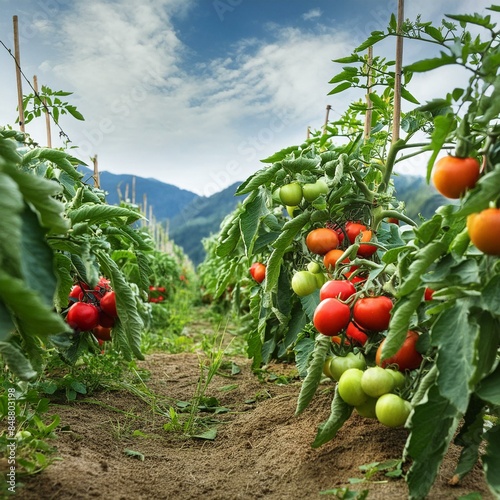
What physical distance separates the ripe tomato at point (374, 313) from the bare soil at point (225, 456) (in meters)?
0.39

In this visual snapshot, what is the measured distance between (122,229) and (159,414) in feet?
3.32

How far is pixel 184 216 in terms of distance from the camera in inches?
773

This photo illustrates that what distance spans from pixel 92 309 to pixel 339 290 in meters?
1.02

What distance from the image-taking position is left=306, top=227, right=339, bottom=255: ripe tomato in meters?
2.12

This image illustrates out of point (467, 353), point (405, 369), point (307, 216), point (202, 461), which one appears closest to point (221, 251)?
point (307, 216)

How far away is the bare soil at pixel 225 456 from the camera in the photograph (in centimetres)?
155

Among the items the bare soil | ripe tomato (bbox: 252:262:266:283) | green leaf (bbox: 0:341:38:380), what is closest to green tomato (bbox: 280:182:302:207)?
ripe tomato (bbox: 252:262:266:283)

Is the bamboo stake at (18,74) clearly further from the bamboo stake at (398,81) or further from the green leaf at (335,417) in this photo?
the green leaf at (335,417)

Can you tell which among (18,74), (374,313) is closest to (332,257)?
(374,313)

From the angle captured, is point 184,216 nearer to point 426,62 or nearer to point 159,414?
point 159,414

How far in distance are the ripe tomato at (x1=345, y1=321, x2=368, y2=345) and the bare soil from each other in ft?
1.00

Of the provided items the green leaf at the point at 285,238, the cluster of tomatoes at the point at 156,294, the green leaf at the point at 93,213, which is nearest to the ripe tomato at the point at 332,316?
the green leaf at the point at 285,238

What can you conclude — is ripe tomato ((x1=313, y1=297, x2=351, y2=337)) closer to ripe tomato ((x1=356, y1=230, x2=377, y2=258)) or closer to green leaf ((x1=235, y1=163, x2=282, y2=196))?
ripe tomato ((x1=356, y1=230, x2=377, y2=258))

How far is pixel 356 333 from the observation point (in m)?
1.79
